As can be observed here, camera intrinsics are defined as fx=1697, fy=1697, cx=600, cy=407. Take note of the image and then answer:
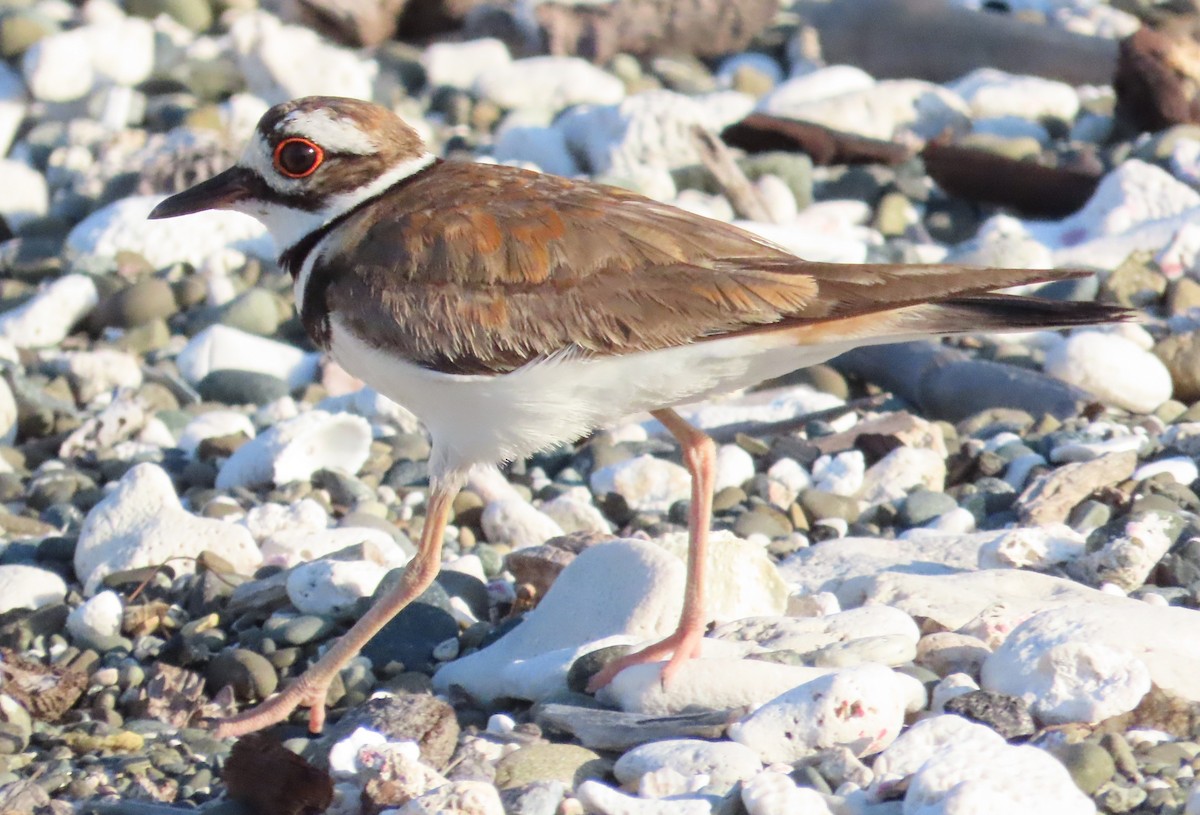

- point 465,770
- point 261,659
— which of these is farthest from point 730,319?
point 261,659

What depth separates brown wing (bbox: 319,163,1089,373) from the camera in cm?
403

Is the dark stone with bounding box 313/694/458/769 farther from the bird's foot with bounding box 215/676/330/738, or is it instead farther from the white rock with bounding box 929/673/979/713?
the white rock with bounding box 929/673/979/713

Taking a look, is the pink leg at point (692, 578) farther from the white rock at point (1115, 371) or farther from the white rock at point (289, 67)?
the white rock at point (289, 67)

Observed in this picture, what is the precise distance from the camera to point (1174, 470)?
527 centimetres

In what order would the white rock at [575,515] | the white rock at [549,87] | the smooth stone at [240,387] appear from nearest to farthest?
1. the white rock at [575,515]
2. the smooth stone at [240,387]
3. the white rock at [549,87]

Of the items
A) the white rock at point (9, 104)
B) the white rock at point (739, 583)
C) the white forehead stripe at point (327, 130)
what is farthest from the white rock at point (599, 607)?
the white rock at point (9, 104)

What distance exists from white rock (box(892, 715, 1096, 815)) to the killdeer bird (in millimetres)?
819

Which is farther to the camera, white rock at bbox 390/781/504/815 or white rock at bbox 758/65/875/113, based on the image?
white rock at bbox 758/65/875/113

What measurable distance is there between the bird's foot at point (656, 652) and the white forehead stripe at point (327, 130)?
1531mm

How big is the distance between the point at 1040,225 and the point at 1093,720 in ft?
15.8

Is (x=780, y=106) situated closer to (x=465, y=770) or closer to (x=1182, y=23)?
(x=1182, y=23)

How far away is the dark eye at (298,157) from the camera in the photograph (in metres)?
4.54

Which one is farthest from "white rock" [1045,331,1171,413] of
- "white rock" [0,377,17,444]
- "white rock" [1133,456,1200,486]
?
"white rock" [0,377,17,444]

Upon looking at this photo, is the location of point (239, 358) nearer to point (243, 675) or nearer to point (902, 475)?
point (243, 675)
